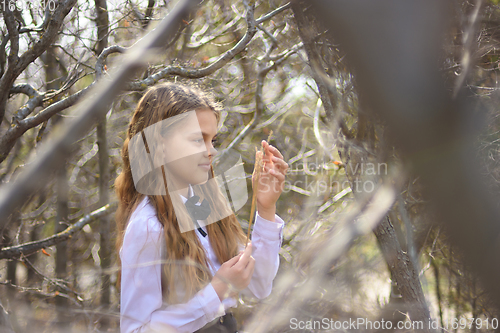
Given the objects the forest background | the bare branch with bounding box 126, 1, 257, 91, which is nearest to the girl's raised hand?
the forest background

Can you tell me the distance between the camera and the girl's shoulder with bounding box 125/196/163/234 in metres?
1.11

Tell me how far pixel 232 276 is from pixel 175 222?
0.91 ft

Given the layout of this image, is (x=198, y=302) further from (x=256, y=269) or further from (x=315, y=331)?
(x=315, y=331)

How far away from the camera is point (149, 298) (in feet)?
3.44

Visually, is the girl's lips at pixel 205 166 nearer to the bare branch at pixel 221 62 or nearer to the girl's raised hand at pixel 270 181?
the girl's raised hand at pixel 270 181

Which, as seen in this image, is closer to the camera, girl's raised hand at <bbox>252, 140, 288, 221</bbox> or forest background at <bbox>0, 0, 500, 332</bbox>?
forest background at <bbox>0, 0, 500, 332</bbox>

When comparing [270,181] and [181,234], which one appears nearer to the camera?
[181,234]

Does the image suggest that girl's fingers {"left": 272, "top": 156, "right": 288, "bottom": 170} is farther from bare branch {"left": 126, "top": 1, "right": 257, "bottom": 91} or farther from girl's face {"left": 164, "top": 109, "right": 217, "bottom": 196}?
bare branch {"left": 126, "top": 1, "right": 257, "bottom": 91}

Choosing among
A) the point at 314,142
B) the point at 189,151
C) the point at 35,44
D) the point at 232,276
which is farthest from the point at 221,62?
the point at 314,142

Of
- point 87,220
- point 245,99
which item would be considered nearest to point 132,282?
point 87,220

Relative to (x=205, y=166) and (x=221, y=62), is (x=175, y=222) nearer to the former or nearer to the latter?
(x=205, y=166)

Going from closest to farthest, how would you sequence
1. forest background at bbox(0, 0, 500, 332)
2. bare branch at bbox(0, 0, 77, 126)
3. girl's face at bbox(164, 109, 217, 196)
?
forest background at bbox(0, 0, 500, 332) < girl's face at bbox(164, 109, 217, 196) < bare branch at bbox(0, 0, 77, 126)

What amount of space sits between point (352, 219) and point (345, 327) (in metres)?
0.89

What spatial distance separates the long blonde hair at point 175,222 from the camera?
3.67 ft
